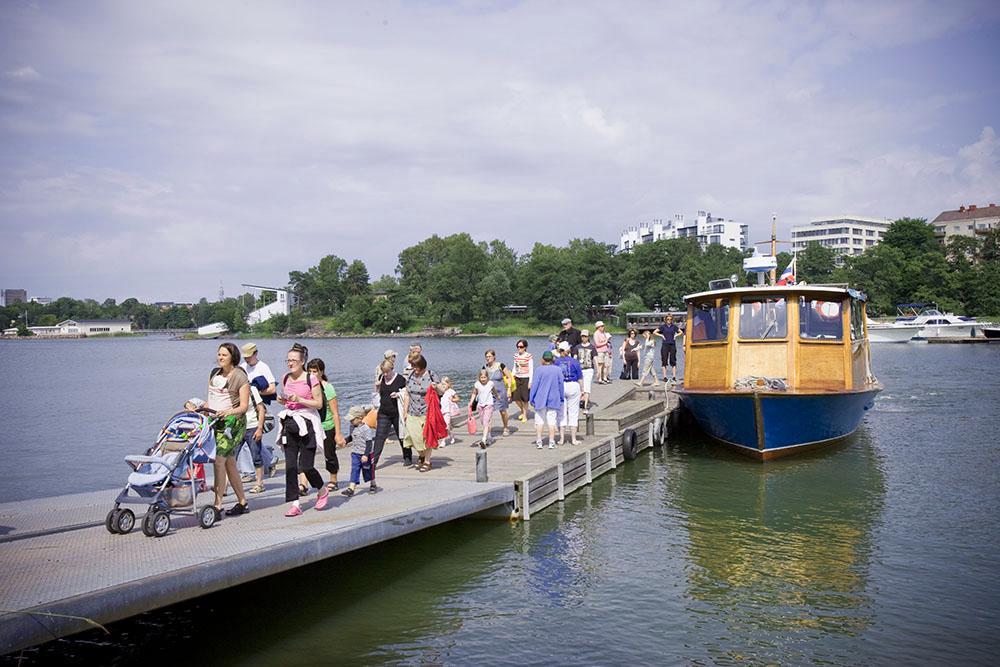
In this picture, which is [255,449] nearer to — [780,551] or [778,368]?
[780,551]

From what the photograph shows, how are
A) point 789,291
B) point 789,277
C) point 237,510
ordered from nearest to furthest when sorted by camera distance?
point 237,510
point 789,291
point 789,277

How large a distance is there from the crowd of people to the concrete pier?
0.36 m

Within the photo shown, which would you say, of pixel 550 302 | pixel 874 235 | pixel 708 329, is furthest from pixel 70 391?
pixel 874 235

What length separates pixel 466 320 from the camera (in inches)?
5207

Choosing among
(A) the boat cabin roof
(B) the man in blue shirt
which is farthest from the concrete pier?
(B) the man in blue shirt

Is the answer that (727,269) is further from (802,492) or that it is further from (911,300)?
(802,492)

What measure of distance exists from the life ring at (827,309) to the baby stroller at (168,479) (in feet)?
47.6

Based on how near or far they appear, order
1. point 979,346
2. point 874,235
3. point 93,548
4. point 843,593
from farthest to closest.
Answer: point 874,235 → point 979,346 → point 843,593 → point 93,548

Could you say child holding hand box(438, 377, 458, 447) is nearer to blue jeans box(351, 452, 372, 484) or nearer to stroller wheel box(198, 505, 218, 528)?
blue jeans box(351, 452, 372, 484)

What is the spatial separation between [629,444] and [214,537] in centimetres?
1132

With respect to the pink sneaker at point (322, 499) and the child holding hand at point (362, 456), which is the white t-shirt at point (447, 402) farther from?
the pink sneaker at point (322, 499)

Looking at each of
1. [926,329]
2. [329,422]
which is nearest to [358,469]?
[329,422]

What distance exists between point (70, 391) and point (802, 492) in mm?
44685

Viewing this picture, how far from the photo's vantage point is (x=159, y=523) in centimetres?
825
